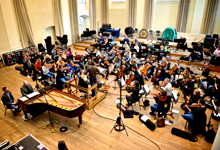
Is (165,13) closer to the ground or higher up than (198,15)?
higher up

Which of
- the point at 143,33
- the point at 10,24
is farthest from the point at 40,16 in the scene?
the point at 143,33

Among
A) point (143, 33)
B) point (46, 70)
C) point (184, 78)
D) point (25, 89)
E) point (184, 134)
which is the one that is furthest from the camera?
point (143, 33)

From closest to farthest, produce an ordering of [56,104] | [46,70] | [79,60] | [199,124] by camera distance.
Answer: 1. [199,124]
2. [56,104]
3. [46,70]
4. [79,60]

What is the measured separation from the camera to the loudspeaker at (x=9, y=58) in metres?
11.4

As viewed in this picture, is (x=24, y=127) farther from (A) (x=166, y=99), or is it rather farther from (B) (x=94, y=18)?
(B) (x=94, y=18)

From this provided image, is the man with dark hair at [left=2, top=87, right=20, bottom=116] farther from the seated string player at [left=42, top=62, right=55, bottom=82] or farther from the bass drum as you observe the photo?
the bass drum

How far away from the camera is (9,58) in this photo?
37.9 ft

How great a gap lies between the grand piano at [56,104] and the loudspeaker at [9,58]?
7345mm

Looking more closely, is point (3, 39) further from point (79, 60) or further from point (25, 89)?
point (25, 89)

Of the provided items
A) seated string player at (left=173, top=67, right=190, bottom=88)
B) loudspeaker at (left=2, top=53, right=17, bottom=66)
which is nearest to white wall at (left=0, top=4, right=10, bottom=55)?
loudspeaker at (left=2, top=53, right=17, bottom=66)

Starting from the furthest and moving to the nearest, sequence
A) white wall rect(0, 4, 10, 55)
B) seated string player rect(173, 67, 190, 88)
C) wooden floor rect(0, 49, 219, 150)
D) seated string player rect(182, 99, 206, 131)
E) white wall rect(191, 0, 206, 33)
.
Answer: white wall rect(191, 0, 206, 33)
white wall rect(0, 4, 10, 55)
seated string player rect(173, 67, 190, 88)
wooden floor rect(0, 49, 219, 150)
seated string player rect(182, 99, 206, 131)

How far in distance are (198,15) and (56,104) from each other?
47.7 ft

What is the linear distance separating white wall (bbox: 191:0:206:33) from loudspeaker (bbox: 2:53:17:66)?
15.0 metres

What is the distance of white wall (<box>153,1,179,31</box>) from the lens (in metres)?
15.6
